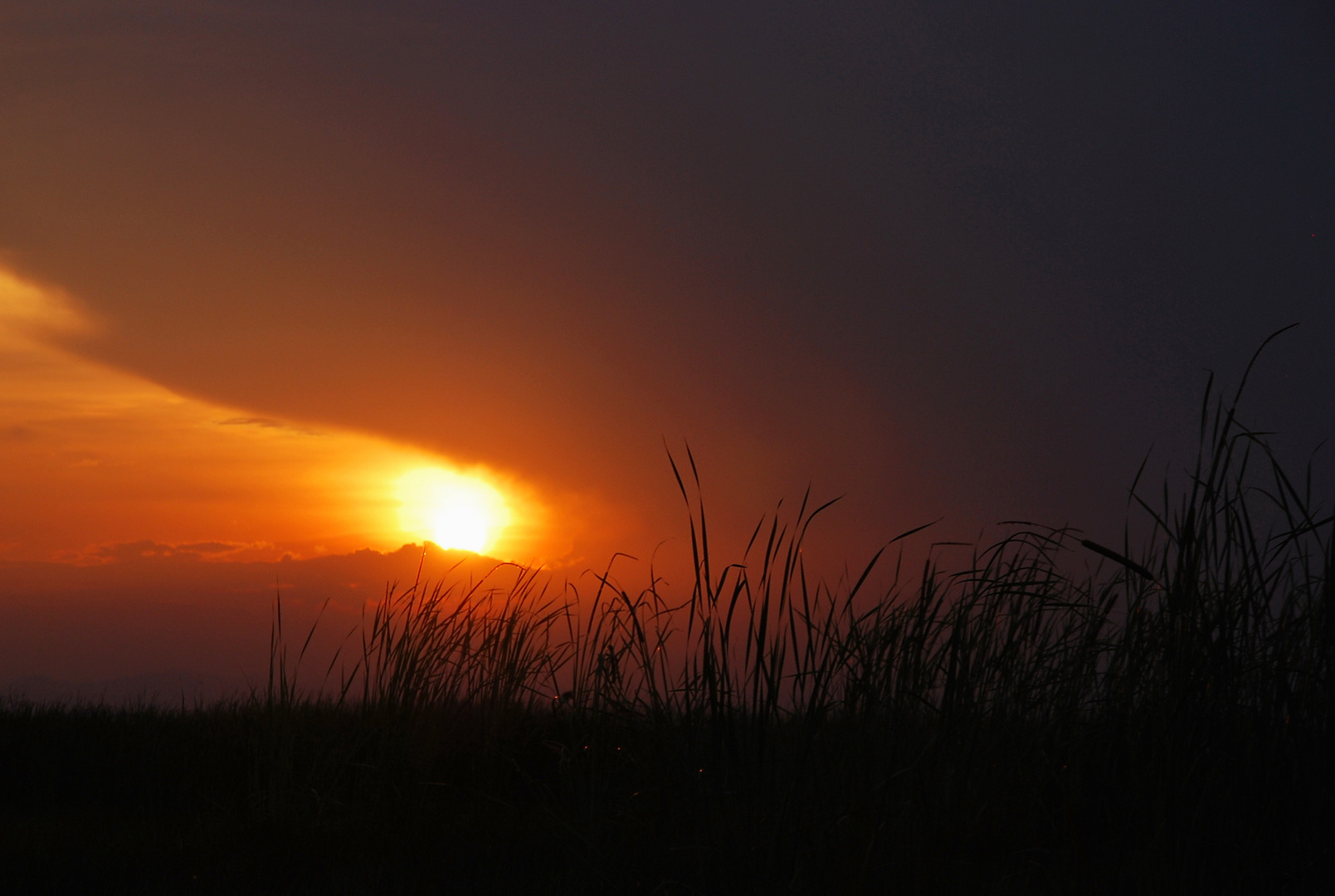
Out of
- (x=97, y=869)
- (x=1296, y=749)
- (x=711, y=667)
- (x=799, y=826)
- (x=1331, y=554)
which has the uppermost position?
(x=1331, y=554)

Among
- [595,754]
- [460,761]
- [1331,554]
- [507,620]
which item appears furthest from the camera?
[507,620]

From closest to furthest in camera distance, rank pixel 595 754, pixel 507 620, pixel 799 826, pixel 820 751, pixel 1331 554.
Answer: pixel 799 826
pixel 1331 554
pixel 820 751
pixel 595 754
pixel 507 620

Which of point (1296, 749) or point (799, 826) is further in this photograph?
point (1296, 749)

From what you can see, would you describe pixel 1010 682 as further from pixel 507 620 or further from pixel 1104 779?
pixel 507 620

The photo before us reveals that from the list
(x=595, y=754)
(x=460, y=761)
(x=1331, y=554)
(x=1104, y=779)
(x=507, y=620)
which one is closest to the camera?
(x=1331, y=554)

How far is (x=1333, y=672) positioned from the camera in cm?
254

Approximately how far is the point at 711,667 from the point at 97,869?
7.25ft

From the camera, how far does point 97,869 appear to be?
315 centimetres

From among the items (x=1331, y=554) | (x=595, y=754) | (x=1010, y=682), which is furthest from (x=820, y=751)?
(x=1331, y=554)

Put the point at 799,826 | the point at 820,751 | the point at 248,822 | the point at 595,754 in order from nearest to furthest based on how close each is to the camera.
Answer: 1. the point at 799,826
2. the point at 820,751
3. the point at 595,754
4. the point at 248,822

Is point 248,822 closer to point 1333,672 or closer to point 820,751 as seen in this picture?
point 820,751

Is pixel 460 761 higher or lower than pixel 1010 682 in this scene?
lower

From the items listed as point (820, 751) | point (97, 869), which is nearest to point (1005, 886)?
point (820, 751)

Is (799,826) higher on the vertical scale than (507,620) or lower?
lower
